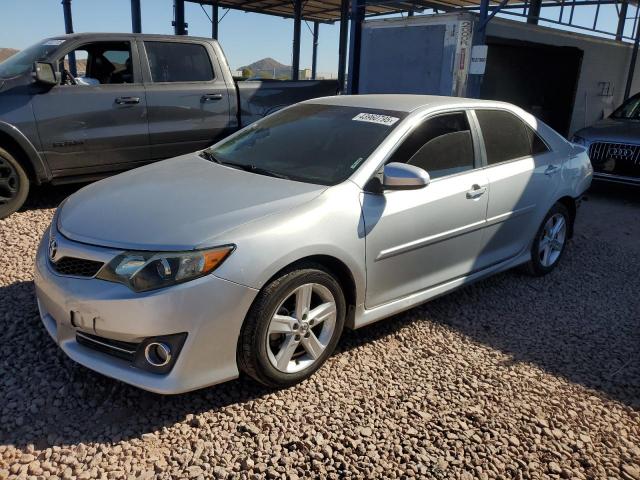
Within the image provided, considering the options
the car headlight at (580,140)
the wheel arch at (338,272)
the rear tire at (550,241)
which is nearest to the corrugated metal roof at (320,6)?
the car headlight at (580,140)

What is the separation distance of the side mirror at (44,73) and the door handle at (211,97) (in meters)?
1.63

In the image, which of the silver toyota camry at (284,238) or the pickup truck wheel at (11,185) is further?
the pickup truck wheel at (11,185)

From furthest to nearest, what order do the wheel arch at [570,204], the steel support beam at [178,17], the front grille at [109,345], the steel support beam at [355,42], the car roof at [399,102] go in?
the steel support beam at [178,17], the steel support beam at [355,42], the wheel arch at [570,204], the car roof at [399,102], the front grille at [109,345]

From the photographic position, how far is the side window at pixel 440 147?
3.43 metres

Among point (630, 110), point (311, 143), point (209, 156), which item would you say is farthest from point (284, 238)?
point (630, 110)

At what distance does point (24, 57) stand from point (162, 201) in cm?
391

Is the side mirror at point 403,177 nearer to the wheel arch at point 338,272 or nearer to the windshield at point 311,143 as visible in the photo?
the windshield at point 311,143

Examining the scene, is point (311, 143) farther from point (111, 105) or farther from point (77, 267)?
point (111, 105)

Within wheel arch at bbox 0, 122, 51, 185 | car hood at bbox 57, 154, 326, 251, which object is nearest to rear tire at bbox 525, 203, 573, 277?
car hood at bbox 57, 154, 326, 251

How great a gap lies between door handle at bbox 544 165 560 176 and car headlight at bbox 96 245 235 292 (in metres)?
3.07

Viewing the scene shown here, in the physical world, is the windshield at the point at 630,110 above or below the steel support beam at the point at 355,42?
below

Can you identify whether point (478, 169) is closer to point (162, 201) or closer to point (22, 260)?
point (162, 201)

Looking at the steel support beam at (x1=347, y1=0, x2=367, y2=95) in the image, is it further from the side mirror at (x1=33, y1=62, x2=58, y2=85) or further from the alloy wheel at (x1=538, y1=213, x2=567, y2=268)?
the alloy wheel at (x1=538, y1=213, x2=567, y2=268)

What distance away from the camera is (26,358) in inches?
120
